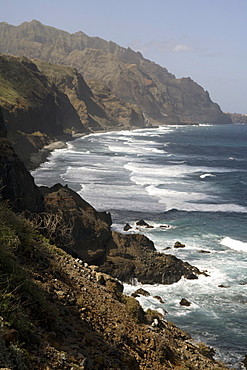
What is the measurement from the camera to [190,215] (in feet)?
154

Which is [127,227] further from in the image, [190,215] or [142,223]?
[190,215]

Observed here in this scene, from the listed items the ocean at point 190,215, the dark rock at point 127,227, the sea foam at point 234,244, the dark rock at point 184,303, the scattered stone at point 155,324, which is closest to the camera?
the scattered stone at point 155,324

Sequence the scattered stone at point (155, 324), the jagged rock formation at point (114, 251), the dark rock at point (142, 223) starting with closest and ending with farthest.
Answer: the scattered stone at point (155, 324) → the jagged rock formation at point (114, 251) → the dark rock at point (142, 223)

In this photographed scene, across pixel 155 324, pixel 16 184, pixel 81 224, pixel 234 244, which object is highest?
pixel 16 184

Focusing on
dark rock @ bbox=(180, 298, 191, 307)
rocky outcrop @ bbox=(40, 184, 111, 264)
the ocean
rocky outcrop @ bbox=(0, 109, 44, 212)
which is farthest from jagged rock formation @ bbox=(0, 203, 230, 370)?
rocky outcrop @ bbox=(40, 184, 111, 264)

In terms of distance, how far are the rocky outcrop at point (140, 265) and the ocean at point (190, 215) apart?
63 cm

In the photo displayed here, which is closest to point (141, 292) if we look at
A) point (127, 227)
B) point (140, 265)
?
point (140, 265)

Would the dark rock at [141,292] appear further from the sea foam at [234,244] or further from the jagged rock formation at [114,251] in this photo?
the sea foam at [234,244]

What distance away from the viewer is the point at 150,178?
7112 centimetres

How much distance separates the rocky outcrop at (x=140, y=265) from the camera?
93.9ft

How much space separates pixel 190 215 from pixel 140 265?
18630 mm

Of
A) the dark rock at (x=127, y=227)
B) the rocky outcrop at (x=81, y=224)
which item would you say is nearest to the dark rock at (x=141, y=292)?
the rocky outcrop at (x=81, y=224)

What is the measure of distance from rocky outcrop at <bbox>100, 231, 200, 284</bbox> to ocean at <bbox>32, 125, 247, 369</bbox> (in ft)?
2.07

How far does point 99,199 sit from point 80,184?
10178 mm
